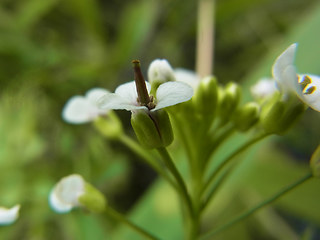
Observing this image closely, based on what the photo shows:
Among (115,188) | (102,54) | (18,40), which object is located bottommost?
(115,188)

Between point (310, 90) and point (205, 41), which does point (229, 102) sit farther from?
point (205, 41)

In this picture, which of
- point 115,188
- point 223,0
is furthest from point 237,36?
point 115,188

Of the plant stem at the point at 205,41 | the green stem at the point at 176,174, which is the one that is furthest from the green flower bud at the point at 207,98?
the plant stem at the point at 205,41

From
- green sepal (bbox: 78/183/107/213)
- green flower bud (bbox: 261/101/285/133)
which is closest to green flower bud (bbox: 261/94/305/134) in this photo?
green flower bud (bbox: 261/101/285/133)

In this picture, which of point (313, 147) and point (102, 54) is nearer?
point (313, 147)

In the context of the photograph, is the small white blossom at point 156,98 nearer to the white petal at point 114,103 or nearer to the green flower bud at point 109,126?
the white petal at point 114,103

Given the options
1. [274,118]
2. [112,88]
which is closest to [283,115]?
[274,118]

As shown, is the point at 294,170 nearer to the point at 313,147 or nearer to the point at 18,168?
the point at 313,147

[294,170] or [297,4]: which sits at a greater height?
[297,4]
